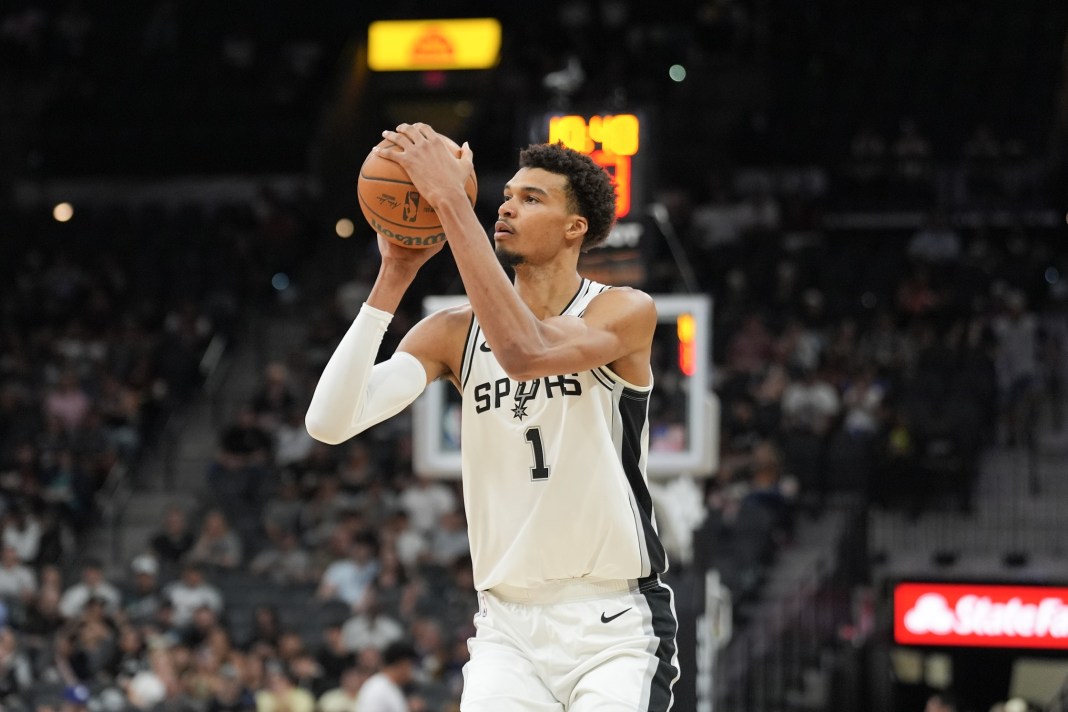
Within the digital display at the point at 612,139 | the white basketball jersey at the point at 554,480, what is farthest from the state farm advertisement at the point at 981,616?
the white basketball jersey at the point at 554,480

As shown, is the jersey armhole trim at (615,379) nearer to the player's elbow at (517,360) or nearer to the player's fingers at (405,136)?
the player's elbow at (517,360)

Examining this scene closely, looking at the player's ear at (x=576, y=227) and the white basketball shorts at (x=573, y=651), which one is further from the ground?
the player's ear at (x=576, y=227)

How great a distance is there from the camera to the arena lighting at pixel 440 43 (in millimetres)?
23828

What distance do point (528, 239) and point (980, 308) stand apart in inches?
561

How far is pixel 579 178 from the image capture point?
4805 millimetres

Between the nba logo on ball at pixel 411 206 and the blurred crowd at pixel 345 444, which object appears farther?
the blurred crowd at pixel 345 444

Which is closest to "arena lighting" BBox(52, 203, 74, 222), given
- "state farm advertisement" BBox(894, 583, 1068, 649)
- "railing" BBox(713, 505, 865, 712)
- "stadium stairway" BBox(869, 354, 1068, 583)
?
"stadium stairway" BBox(869, 354, 1068, 583)

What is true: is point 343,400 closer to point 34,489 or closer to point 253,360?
point 34,489

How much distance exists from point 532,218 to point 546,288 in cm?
21

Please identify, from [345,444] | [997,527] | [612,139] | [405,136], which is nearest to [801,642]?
[997,527]

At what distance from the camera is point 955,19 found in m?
23.1

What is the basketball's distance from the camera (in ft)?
14.8

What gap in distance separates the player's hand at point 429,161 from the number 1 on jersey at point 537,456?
25.6 inches

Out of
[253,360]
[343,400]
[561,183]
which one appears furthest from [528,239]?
[253,360]
